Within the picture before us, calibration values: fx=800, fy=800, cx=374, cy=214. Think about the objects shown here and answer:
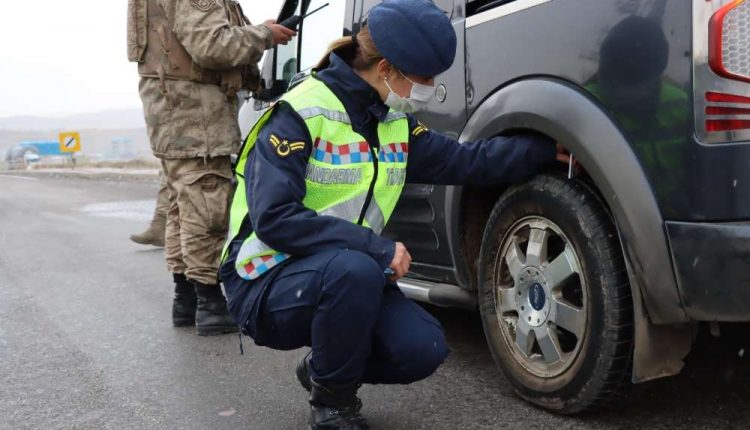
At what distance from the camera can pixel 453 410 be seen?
8.30 ft

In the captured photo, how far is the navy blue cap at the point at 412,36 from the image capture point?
219 cm

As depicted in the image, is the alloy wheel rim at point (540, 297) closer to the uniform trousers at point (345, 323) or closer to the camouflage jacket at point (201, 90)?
the uniform trousers at point (345, 323)

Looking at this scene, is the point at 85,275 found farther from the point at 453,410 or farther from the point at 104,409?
the point at 453,410

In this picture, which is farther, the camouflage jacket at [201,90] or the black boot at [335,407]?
the camouflage jacket at [201,90]

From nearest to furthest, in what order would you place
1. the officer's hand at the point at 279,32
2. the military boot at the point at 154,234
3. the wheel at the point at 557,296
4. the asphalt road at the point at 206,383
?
1. the wheel at the point at 557,296
2. the asphalt road at the point at 206,383
3. the officer's hand at the point at 279,32
4. the military boot at the point at 154,234

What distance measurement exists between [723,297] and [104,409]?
1.97 meters

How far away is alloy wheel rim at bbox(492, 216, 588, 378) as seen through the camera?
7.26 feet

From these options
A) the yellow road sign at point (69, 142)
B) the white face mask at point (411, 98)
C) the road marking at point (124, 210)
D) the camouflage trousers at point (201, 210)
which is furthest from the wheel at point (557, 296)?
the yellow road sign at point (69, 142)

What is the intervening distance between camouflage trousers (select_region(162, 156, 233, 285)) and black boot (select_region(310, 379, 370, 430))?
1.51 m

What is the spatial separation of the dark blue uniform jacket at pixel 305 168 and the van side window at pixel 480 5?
42cm

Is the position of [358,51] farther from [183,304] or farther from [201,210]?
[183,304]

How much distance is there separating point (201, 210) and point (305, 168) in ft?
5.04

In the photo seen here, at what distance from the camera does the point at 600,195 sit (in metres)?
2.16

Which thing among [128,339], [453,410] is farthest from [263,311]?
[128,339]
